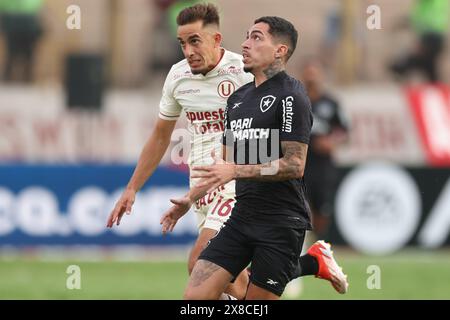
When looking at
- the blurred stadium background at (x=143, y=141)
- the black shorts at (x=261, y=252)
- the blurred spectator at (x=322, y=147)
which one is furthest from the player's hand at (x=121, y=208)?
the blurred spectator at (x=322, y=147)

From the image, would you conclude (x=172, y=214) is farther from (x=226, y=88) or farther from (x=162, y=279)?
(x=162, y=279)

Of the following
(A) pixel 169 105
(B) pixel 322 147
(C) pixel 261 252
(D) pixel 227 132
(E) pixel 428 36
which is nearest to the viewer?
(C) pixel 261 252

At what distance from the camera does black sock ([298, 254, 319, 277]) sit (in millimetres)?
10086

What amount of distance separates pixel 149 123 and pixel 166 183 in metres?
1.70

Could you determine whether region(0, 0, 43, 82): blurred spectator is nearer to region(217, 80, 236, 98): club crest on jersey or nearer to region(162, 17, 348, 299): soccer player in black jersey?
region(217, 80, 236, 98): club crest on jersey

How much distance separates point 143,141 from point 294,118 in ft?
37.7

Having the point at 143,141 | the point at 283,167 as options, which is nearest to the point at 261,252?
the point at 283,167

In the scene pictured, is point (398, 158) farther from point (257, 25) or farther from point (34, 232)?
point (257, 25)

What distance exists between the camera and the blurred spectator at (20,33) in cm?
2011

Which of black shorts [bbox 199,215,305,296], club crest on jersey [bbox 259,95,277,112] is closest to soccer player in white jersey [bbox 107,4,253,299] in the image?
black shorts [bbox 199,215,305,296]

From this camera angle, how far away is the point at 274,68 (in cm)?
895

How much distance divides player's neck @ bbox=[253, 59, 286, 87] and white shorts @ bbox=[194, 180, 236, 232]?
1.18 metres
